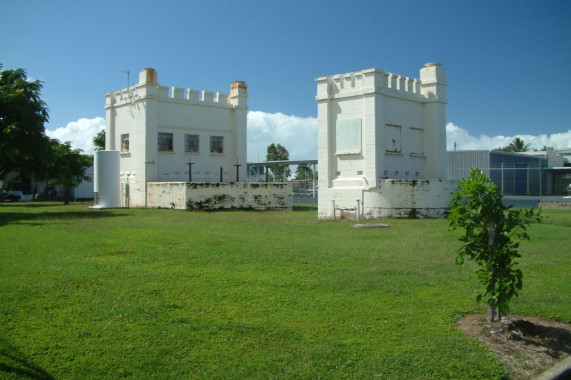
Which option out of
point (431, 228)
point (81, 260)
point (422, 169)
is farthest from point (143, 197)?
point (81, 260)

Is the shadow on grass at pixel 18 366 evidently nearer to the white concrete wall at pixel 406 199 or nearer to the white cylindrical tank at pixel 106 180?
the white concrete wall at pixel 406 199

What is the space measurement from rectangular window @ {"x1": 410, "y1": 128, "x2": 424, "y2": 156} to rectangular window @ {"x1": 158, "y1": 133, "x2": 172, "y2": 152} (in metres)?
13.6

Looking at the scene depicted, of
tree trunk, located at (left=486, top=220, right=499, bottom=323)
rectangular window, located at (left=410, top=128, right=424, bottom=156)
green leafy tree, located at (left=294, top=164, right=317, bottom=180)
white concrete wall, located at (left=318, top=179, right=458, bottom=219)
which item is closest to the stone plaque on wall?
white concrete wall, located at (left=318, top=179, right=458, bottom=219)

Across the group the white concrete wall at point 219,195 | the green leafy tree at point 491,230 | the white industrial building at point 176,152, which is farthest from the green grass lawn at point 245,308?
the white industrial building at point 176,152

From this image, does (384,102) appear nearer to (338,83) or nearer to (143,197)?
(338,83)

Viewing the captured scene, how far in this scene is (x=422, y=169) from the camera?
22469mm

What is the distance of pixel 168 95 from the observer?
28562 mm

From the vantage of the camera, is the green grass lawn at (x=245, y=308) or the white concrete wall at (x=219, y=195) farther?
the white concrete wall at (x=219, y=195)

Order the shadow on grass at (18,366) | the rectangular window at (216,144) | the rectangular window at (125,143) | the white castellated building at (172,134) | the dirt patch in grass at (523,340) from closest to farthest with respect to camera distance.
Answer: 1. the shadow on grass at (18,366)
2. the dirt patch in grass at (523,340)
3. the white castellated building at (172,134)
4. the rectangular window at (125,143)
5. the rectangular window at (216,144)

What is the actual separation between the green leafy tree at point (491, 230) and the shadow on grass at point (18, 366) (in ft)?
15.0

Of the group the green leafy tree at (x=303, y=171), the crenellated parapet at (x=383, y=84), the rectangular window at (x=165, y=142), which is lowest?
the green leafy tree at (x=303, y=171)

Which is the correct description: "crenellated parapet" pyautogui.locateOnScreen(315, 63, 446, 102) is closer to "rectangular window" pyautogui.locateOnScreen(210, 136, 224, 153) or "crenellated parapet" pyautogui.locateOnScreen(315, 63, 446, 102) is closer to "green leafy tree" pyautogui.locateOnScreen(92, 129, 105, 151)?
"rectangular window" pyautogui.locateOnScreen(210, 136, 224, 153)

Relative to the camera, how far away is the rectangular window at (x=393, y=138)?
20.7m

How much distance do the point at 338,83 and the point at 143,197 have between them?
12.2 metres
